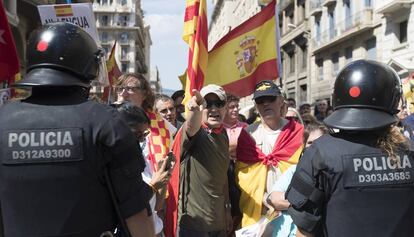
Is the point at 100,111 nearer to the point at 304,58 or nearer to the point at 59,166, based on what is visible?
the point at 59,166

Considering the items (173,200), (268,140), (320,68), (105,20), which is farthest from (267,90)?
(105,20)

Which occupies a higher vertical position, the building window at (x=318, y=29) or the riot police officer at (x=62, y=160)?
the building window at (x=318, y=29)

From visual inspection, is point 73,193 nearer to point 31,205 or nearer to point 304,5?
point 31,205

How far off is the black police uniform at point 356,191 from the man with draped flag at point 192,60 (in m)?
1.67

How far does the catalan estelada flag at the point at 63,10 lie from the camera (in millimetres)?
5477

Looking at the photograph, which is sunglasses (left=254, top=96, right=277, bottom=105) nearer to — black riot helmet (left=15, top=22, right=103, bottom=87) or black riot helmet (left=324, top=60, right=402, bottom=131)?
black riot helmet (left=324, top=60, right=402, bottom=131)

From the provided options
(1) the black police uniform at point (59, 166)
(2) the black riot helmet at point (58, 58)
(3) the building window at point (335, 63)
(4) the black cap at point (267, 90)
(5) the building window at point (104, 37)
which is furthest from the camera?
(5) the building window at point (104, 37)

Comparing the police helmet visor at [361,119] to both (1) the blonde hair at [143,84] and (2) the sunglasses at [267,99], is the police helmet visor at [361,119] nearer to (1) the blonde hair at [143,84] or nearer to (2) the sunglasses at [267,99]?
(2) the sunglasses at [267,99]

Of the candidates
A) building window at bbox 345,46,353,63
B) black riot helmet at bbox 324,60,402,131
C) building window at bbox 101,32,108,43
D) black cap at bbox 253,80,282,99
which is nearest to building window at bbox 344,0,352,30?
building window at bbox 345,46,353,63

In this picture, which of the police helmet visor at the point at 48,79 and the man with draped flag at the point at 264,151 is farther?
the man with draped flag at the point at 264,151

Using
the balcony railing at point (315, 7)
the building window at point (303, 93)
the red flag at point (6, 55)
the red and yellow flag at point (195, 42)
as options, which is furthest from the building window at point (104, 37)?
the red flag at point (6, 55)

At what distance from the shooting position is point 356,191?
1974 mm

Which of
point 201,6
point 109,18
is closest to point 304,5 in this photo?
point 201,6

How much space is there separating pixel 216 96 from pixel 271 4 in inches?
112
